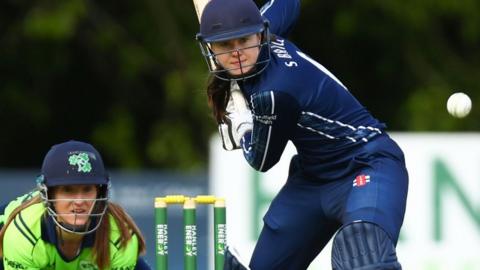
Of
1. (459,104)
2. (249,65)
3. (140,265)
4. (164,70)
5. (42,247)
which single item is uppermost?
(249,65)

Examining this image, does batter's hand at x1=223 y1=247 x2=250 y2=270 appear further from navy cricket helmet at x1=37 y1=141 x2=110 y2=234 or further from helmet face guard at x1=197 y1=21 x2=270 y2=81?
helmet face guard at x1=197 y1=21 x2=270 y2=81

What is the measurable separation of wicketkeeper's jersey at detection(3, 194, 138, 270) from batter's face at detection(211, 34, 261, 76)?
75cm

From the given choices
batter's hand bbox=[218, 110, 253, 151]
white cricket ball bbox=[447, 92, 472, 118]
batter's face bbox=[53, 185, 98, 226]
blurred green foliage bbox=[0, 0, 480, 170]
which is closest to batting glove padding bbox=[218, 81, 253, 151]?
batter's hand bbox=[218, 110, 253, 151]

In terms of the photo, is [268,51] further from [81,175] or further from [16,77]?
[16,77]

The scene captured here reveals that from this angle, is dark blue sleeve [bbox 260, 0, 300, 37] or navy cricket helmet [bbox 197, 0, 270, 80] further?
dark blue sleeve [bbox 260, 0, 300, 37]

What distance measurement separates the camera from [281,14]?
207 inches

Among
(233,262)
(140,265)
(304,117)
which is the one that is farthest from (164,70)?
(304,117)

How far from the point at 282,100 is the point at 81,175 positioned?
749 mm

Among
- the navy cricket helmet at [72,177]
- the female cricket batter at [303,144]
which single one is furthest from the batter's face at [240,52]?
the navy cricket helmet at [72,177]

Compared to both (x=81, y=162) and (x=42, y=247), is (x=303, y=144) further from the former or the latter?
(x=42, y=247)

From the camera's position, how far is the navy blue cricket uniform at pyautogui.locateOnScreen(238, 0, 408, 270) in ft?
15.6

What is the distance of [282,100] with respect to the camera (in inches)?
186

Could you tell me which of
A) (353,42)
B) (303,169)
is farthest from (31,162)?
(303,169)

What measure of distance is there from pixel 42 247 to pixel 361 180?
1132 millimetres
